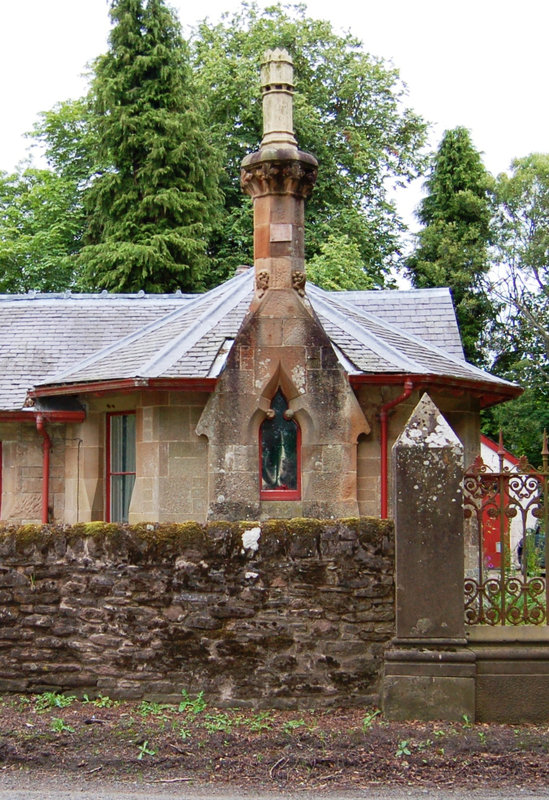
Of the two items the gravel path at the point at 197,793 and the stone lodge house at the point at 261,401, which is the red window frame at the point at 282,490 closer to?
the stone lodge house at the point at 261,401

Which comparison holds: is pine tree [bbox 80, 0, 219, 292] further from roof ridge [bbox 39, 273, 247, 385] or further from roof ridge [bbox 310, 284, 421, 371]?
roof ridge [bbox 310, 284, 421, 371]

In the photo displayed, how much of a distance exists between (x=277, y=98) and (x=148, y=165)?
17.2m

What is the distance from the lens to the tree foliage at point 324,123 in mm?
33906

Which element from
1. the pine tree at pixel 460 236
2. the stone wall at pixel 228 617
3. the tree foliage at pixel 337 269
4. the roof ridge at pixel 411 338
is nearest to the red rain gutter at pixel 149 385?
the roof ridge at pixel 411 338

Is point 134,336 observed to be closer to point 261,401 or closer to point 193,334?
point 193,334

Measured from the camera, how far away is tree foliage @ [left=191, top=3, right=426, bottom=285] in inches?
1335

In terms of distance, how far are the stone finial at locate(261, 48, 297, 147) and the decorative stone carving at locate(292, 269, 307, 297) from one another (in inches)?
72.9

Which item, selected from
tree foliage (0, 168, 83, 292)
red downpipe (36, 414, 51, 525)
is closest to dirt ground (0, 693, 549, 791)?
red downpipe (36, 414, 51, 525)

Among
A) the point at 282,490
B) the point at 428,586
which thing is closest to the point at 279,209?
the point at 282,490

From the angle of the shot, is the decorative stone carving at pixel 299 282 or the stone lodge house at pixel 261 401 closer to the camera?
the stone lodge house at pixel 261 401

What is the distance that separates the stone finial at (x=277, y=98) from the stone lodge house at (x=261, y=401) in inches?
0.7

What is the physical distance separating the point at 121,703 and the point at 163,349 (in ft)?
22.6

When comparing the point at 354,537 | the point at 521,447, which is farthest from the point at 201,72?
the point at 354,537

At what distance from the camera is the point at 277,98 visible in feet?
44.4
